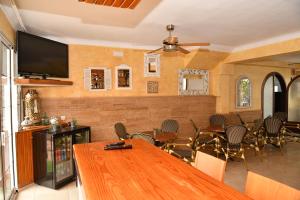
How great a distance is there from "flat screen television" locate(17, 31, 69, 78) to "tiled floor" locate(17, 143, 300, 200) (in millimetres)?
1845

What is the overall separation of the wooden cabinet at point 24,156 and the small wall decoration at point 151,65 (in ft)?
8.70

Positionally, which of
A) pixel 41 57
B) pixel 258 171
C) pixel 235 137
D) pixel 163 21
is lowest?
pixel 258 171

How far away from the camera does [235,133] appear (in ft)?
14.0

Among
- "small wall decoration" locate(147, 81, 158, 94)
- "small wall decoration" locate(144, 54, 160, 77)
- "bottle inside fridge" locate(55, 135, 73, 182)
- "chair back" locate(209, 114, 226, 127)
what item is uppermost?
"small wall decoration" locate(144, 54, 160, 77)

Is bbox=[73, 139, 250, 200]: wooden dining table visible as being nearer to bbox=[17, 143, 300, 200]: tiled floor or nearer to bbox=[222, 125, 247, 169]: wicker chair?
bbox=[17, 143, 300, 200]: tiled floor

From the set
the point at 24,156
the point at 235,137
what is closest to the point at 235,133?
the point at 235,137

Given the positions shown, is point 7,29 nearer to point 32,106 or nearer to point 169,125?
point 32,106

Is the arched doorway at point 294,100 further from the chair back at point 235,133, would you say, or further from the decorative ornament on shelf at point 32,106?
the decorative ornament on shelf at point 32,106

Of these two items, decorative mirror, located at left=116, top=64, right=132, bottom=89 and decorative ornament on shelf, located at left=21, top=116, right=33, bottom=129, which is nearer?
decorative ornament on shelf, located at left=21, top=116, right=33, bottom=129

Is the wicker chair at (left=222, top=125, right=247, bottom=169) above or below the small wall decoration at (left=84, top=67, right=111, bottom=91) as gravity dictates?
below

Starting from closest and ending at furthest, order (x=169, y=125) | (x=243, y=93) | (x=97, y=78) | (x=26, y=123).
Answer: (x=26, y=123) < (x=97, y=78) < (x=169, y=125) < (x=243, y=93)

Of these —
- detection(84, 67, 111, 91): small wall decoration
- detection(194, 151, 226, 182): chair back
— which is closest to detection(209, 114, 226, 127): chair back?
detection(84, 67, 111, 91): small wall decoration

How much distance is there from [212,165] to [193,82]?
418 centimetres

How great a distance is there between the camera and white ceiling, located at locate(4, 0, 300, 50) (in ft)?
9.23
